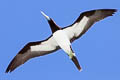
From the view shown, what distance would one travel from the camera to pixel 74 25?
27766 millimetres

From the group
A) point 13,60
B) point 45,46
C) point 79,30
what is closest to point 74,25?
point 79,30

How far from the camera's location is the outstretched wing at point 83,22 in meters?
26.8

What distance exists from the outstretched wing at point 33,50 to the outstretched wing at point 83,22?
117 centimetres

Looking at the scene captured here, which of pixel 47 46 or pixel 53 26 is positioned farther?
pixel 47 46

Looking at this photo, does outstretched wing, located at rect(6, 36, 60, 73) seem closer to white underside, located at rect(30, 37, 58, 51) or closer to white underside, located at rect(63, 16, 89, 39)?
white underside, located at rect(30, 37, 58, 51)

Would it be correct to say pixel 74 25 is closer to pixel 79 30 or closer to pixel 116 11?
pixel 79 30

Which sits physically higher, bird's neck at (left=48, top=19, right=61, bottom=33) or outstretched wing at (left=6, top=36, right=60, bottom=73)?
bird's neck at (left=48, top=19, right=61, bottom=33)

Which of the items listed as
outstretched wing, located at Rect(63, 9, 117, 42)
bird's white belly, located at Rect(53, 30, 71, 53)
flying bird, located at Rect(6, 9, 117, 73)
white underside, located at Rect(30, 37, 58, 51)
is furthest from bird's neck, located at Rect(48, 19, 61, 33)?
white underside, located at Rect(30, 37, 58, 51)

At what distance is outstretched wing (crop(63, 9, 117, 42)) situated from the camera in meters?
26.8

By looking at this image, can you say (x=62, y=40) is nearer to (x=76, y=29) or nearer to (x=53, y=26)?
(x=53, y=26)

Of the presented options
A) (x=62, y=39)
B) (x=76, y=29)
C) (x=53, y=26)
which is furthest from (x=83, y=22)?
(x=53, y=26)

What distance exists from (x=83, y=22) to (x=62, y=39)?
1636 millimetres

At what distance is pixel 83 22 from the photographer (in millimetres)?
27578

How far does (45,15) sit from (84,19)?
7.36 ft
